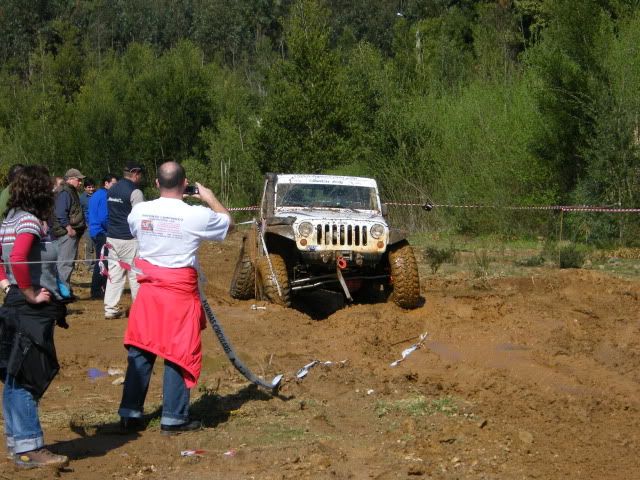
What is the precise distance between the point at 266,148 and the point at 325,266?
65.4 feet

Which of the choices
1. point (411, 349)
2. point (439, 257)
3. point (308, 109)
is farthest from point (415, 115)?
point (411, 349)

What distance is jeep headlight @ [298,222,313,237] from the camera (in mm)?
11031

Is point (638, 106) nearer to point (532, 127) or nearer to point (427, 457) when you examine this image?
point (532, 127)

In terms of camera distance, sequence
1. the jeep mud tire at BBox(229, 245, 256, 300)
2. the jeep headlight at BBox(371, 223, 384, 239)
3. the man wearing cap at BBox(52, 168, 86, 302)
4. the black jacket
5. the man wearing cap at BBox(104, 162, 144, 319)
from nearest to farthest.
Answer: the black jacket
the man wearing cap at BBox(104, 162, 144, 319)
the jeep headlight at BBox(371, 223, 384, 239)
the man wearing cap at BBox(52, 168, 86, 302)
the jeep mud tire at BBox(229, 245, 256, 300)

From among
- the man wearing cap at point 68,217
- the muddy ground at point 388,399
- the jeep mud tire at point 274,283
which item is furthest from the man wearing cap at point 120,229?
the jeep mud tire at point 274,283

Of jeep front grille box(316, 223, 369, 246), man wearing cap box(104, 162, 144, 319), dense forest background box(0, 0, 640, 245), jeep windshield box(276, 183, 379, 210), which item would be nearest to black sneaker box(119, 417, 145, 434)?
man wearing cap box(104, 162, 144, 319)

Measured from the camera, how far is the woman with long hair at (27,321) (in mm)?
5484

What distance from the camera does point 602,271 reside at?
15242 millimetres

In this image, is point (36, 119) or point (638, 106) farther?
point (36, 119)

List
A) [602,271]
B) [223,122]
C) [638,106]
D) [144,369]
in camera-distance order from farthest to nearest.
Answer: [223,122]
[638,106]
[602,271]
[144,369]

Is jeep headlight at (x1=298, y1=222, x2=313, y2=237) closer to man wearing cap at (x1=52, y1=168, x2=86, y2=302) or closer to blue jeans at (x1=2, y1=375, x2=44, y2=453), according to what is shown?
man wearing cap at (x1=52, y1=168, x2=86, y2=302)

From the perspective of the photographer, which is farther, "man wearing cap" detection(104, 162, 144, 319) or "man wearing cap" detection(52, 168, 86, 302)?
"man wearing cap" detection(52, 168, 86, 302)

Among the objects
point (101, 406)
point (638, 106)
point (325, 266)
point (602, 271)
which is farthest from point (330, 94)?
point (101, 406)

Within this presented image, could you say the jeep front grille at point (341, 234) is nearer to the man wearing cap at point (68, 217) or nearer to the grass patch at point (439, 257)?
the man wearing cap at point (68, 217)
